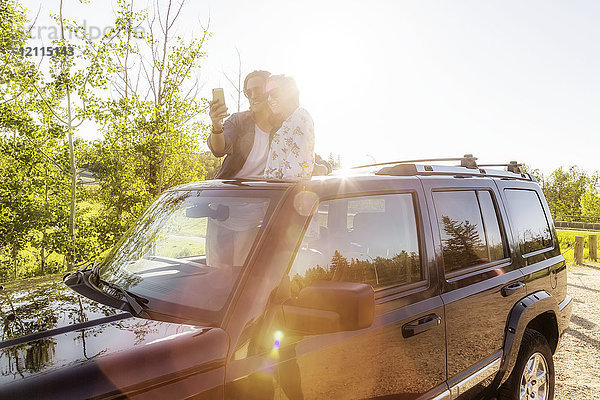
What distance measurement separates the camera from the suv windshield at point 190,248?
1.82m

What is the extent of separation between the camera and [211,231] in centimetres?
235

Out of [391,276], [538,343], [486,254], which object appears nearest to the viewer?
[391,276]

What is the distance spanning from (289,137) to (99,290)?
59.1 inches

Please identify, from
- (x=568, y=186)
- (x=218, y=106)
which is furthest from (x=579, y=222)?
(x=218, y=106)

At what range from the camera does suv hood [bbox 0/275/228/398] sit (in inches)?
50.4

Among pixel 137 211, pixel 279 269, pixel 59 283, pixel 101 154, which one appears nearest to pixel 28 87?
pixel 101 154

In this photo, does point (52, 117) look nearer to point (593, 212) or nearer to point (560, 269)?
point (560, 269)

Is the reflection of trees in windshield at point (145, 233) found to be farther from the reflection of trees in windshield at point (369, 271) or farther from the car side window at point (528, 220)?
the car side window at point (528, 220)

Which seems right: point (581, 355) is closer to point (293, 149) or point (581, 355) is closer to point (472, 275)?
point (472, 275)

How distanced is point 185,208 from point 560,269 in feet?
10.9

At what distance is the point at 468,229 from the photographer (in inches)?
111

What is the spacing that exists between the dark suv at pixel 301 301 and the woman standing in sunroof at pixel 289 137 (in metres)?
0.54

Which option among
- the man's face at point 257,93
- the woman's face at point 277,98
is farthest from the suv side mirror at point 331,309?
the man's face at point 257,93

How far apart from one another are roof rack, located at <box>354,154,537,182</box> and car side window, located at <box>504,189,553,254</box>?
0.54 ft
